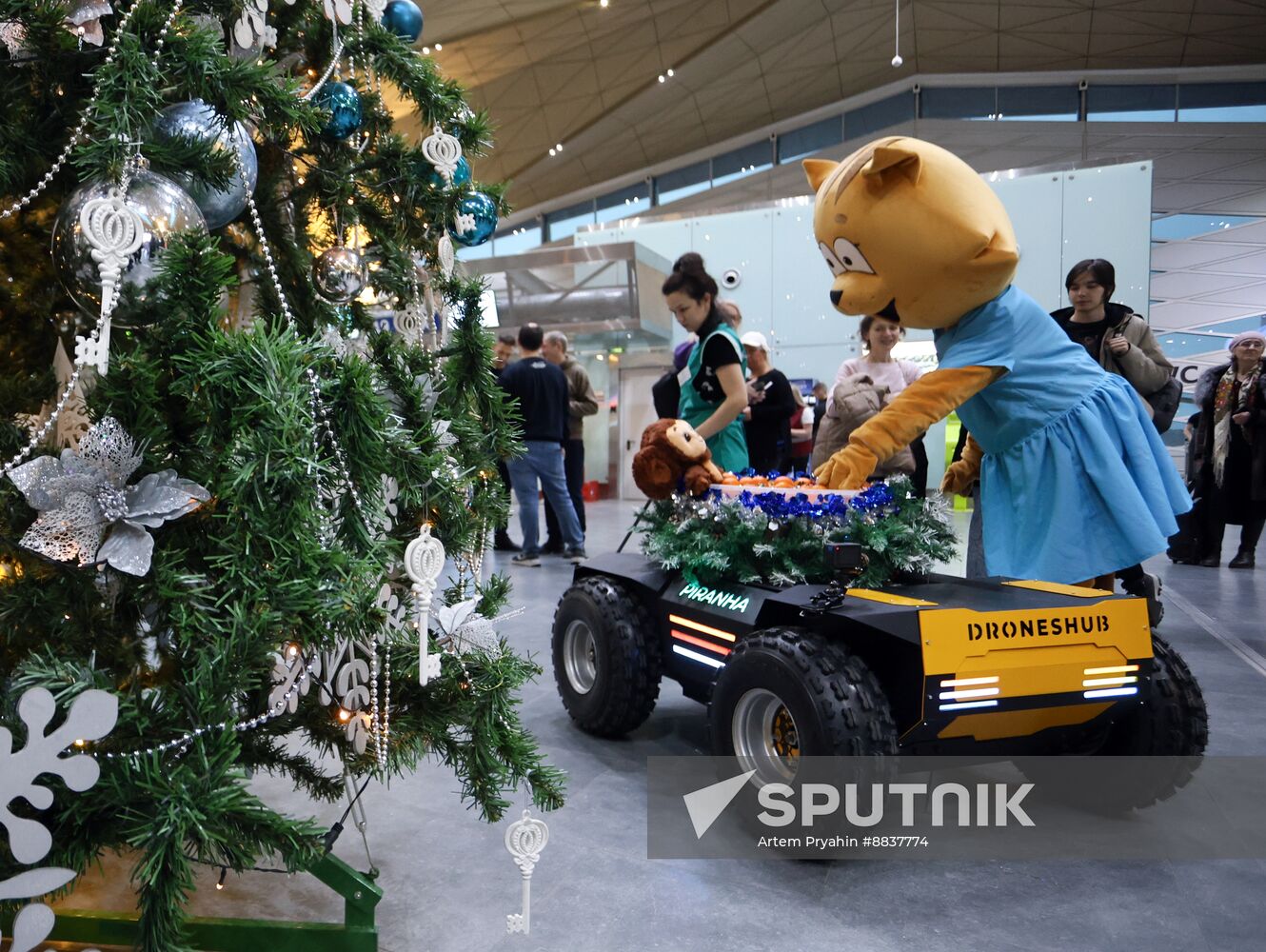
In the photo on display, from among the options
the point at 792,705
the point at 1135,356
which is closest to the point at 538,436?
the point at 1135,356

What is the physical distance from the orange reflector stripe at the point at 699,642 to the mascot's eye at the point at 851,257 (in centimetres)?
104

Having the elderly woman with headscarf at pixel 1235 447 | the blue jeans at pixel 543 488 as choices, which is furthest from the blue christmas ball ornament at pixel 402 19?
the elderly woman with headscarf at pixel 1235 447

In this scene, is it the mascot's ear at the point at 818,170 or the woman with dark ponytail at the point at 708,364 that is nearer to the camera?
the mascot's ear at the point at 818,170

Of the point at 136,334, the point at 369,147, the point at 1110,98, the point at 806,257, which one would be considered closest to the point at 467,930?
the point at 136,334

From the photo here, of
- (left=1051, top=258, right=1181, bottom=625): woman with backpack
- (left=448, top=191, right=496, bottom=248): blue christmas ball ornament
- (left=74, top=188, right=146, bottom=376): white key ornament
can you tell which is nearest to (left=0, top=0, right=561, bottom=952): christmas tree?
(left=74, top=188, right=146, bottom=376): white key ornament

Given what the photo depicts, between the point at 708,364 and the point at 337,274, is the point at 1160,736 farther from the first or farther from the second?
the point at 337,274

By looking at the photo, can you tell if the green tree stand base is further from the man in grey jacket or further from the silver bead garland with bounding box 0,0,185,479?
the man in grey jacket

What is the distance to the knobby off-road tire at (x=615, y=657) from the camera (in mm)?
2531

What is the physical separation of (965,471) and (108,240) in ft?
7.64

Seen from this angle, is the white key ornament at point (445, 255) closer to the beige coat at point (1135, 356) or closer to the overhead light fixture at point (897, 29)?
the beige coat at point (1135, 356)

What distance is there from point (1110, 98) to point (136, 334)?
20.1 meters

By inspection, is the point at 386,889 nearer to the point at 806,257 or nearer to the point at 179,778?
the point at 179,778

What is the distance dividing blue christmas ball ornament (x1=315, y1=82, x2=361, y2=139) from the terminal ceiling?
43.2 ft

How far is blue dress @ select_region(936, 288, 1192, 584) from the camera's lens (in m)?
2.25
